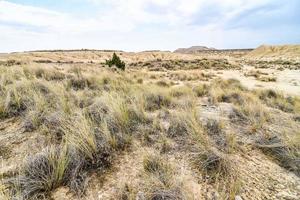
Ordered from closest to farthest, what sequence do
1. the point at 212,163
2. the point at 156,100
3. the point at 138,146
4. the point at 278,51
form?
1. the point at 212,163
2. the point at 138,146
3. the point at 156,100
4. the point at 278,51

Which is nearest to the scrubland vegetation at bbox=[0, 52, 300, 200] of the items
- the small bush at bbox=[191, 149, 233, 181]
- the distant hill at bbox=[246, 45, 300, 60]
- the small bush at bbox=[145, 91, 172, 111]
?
the small bush at bbox=[191, 149, 233, 181]

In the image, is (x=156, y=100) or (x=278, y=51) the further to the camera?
(x=278, y=51)

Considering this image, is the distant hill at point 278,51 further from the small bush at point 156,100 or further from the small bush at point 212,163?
the small bush at point 212,163

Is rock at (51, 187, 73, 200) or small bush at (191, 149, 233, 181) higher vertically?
small bush at (191, 149, 233, 181)

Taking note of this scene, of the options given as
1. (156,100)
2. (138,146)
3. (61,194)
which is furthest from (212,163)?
(156,100)

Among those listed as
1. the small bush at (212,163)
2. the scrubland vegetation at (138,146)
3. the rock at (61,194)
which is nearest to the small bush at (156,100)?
the scrubland vegetation at (138,146)

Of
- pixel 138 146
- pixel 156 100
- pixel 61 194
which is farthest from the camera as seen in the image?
pixel 156 100

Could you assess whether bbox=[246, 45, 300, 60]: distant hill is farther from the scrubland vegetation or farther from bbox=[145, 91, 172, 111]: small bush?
the scrubland vegetation

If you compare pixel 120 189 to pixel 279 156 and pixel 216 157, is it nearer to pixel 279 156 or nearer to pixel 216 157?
pixel 216 157

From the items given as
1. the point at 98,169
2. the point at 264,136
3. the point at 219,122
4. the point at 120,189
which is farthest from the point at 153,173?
the point at 264,136

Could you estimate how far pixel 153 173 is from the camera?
2.38 meters

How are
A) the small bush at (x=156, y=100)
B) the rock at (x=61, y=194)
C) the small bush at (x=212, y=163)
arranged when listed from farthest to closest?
1. the small bush at (x=156, y=100)
2. the small bush at (x=212, y=163)
3. the rock at (x=61, y=194)

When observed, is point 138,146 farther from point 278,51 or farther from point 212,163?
point 278,51

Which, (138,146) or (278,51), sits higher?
(138,146)
